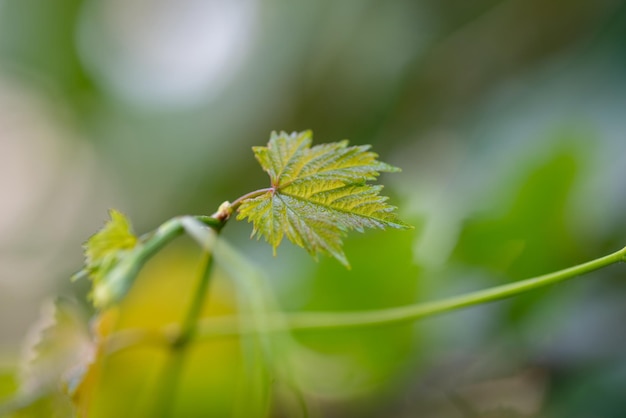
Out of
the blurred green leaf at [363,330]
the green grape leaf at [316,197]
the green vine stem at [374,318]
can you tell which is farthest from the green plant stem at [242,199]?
the blurred green leaf at [363,330]

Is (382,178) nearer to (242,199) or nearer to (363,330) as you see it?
(363,330)

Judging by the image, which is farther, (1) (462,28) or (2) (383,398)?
(1) (462,28)

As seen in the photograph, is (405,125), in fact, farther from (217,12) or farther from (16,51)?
(16,51)

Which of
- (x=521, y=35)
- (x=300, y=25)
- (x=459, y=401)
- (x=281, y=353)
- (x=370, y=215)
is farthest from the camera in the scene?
(x=300, y=25)

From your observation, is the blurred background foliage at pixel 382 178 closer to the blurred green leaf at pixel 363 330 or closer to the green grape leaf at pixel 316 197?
the blurred green leaf at pixel 363 330

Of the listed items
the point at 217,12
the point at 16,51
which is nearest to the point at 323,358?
the point at 217,12

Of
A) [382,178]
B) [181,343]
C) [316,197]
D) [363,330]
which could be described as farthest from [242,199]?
[382,178]

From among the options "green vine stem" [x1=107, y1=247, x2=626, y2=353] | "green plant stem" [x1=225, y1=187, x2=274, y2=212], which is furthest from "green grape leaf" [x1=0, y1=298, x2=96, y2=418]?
"green plant stem" [x1=225, y1=187, x2=274, y2=212]

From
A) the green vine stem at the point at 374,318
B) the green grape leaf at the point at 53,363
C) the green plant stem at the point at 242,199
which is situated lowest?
the green vine stem at the point at 374,318
